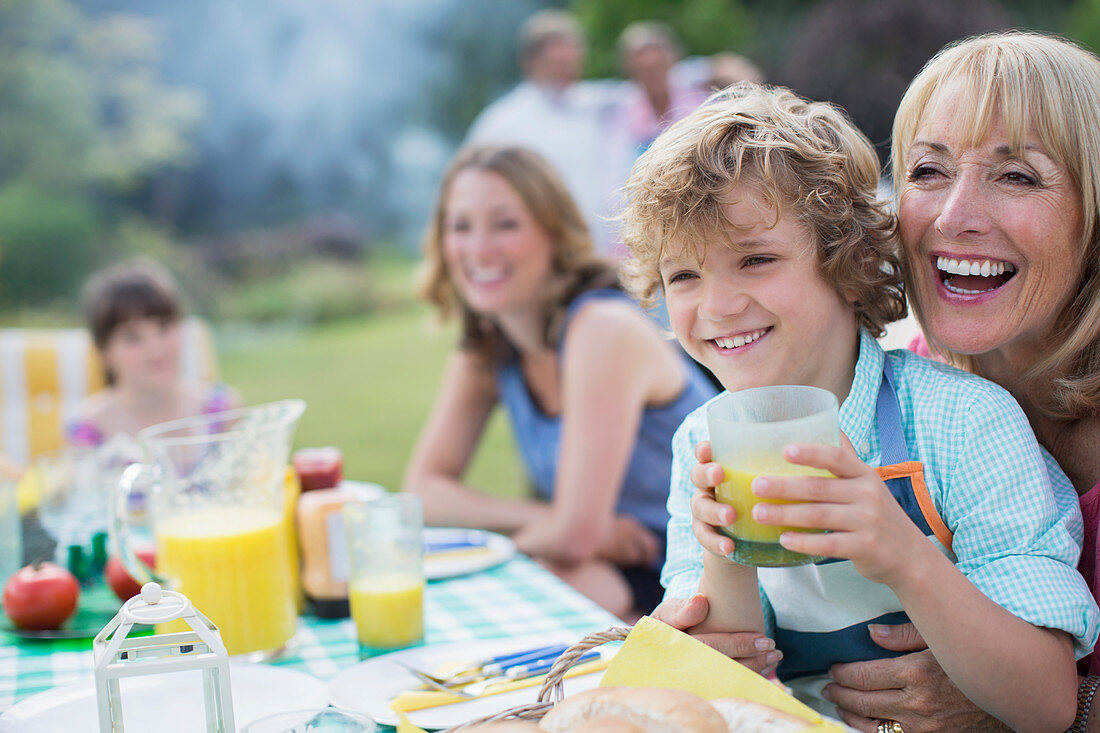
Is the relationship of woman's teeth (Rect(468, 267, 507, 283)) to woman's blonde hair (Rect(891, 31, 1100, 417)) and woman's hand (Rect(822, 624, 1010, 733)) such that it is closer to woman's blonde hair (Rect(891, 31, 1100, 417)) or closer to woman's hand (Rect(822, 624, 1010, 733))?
woman's blonde hair (Rect(891, 31, 1100, 417))

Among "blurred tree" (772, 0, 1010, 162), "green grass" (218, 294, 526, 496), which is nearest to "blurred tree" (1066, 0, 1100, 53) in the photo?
"blurred tree" (772, 0, 1010, 162)

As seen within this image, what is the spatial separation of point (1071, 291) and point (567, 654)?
0.92 meters

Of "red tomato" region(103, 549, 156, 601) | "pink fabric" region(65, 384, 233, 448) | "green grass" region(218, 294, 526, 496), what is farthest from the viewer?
"green grass" region(218, 294, 526, 496)

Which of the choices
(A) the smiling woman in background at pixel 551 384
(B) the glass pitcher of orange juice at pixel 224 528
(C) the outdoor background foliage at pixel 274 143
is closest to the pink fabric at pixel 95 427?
(A) the smiling woman in background at pixel 551 384

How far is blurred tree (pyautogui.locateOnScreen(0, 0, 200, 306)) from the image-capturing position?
33.7 feet

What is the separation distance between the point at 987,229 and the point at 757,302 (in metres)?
0.35

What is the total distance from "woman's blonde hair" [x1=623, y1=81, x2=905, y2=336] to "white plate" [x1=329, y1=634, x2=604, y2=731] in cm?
65

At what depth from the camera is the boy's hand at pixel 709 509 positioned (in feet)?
3.60

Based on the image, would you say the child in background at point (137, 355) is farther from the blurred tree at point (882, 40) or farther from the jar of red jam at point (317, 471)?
the blurred tree at point (882, 40)

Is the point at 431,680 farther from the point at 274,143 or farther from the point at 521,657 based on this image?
the point at 274,143

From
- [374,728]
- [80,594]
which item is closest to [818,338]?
[374,728]

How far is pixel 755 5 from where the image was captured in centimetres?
1143

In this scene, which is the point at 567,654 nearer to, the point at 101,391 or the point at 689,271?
the point at 689,271

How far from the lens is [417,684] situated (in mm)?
1387
